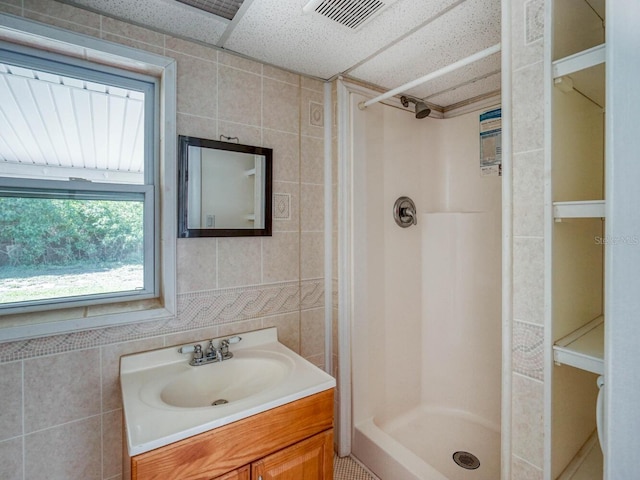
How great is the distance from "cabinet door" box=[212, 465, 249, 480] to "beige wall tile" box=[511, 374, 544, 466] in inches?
32.9

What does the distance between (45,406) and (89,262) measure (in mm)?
528

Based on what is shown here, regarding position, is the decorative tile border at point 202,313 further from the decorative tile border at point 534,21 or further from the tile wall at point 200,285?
the decorative tile border at point 534,21

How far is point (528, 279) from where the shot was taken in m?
0.94

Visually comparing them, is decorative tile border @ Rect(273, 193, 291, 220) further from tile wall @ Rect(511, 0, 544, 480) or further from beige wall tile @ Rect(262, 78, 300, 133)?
tile wall @ Rect(511, 0, 544, 480)

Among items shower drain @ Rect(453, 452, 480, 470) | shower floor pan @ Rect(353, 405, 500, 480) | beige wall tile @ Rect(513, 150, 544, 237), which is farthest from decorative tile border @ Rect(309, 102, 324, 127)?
shower drain @ Rect(453, 452, 480, 470)

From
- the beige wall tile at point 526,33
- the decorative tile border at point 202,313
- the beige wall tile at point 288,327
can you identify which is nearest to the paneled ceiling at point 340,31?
the beige wall tile at point 526,33

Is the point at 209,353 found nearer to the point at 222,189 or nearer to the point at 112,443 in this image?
the point at 112,443

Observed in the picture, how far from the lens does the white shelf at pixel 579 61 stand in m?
0.81

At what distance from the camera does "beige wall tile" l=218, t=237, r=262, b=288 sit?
148 centimetres

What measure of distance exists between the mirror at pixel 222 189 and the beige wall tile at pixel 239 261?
49mm

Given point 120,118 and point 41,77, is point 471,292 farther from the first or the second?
point 41,77

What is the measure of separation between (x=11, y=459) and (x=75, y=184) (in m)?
0.98

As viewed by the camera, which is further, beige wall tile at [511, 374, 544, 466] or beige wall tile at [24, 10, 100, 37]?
beige wall tile at [24, 10, 100, 37]

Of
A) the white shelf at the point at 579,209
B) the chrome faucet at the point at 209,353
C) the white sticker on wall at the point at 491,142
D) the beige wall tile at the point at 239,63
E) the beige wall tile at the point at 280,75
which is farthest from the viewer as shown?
the white sticker on wall at the point at 491,142
